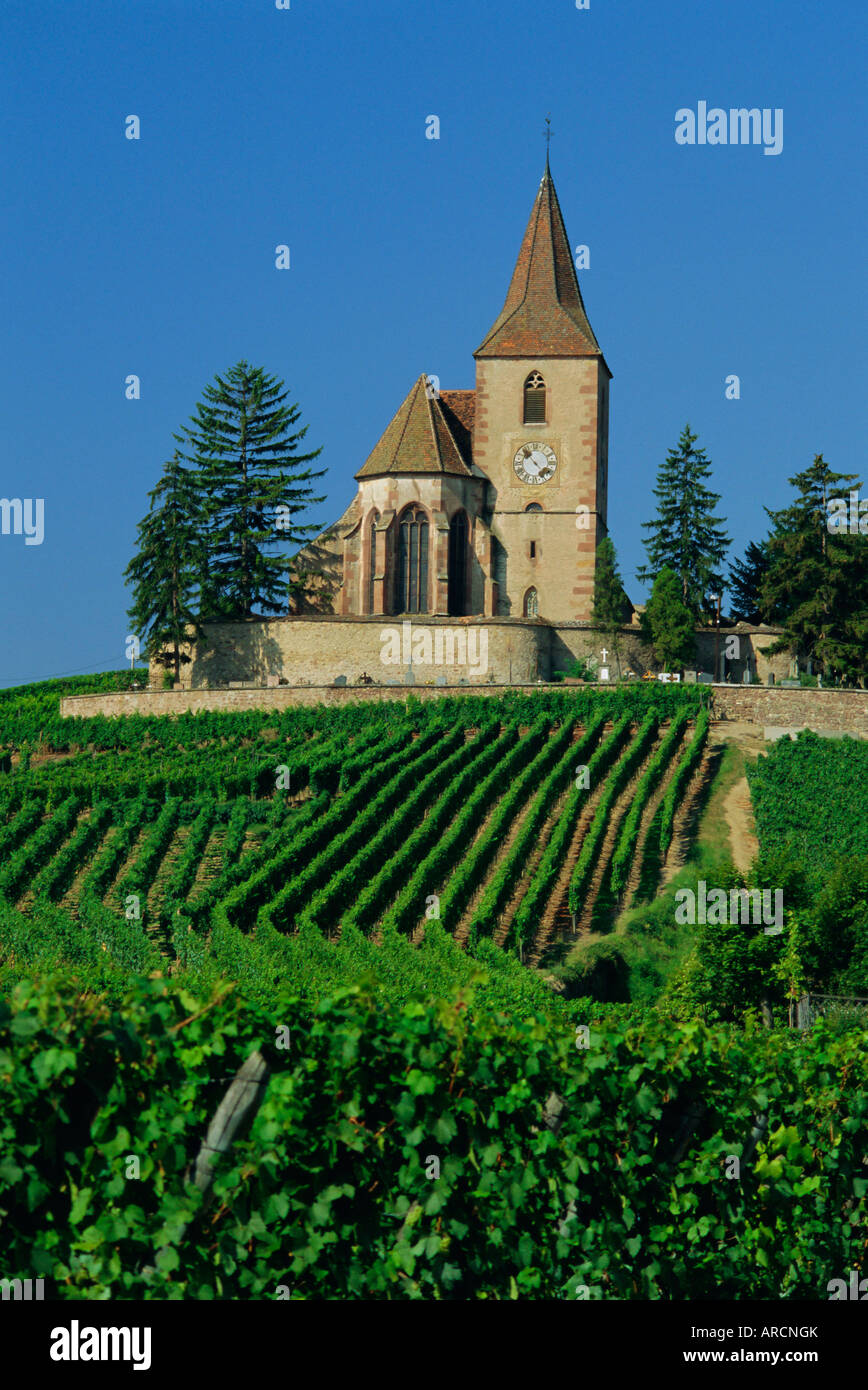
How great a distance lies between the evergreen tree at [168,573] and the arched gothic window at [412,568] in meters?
7.63

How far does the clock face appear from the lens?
59.4 meters

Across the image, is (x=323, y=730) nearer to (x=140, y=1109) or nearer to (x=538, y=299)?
(x=538, y=299)

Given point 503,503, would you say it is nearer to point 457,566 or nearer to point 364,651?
point 457,566

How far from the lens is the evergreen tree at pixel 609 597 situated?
177 ft

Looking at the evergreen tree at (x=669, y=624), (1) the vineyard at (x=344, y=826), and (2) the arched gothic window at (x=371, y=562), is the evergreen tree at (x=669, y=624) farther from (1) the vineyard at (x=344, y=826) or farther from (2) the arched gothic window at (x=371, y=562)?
(2) the arched gothic window at (x=371, y=562)

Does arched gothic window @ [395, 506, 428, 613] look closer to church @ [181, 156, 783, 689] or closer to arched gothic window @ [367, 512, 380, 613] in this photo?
church @ [181, 156, 783, 689]

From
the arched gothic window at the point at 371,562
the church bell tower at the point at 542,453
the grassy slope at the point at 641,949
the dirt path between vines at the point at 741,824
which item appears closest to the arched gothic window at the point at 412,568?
the arched gothic window at the point at 371,562

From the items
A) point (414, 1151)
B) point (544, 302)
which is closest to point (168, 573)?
point (544, 302)

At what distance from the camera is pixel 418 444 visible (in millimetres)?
59438

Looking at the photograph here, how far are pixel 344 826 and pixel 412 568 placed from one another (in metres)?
24.0

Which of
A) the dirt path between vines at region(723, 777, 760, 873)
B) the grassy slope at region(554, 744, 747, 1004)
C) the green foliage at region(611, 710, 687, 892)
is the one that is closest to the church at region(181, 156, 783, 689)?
the green foliage at region(611, 710, 687, 892)

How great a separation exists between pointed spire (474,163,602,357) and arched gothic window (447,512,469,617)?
6784 mm
